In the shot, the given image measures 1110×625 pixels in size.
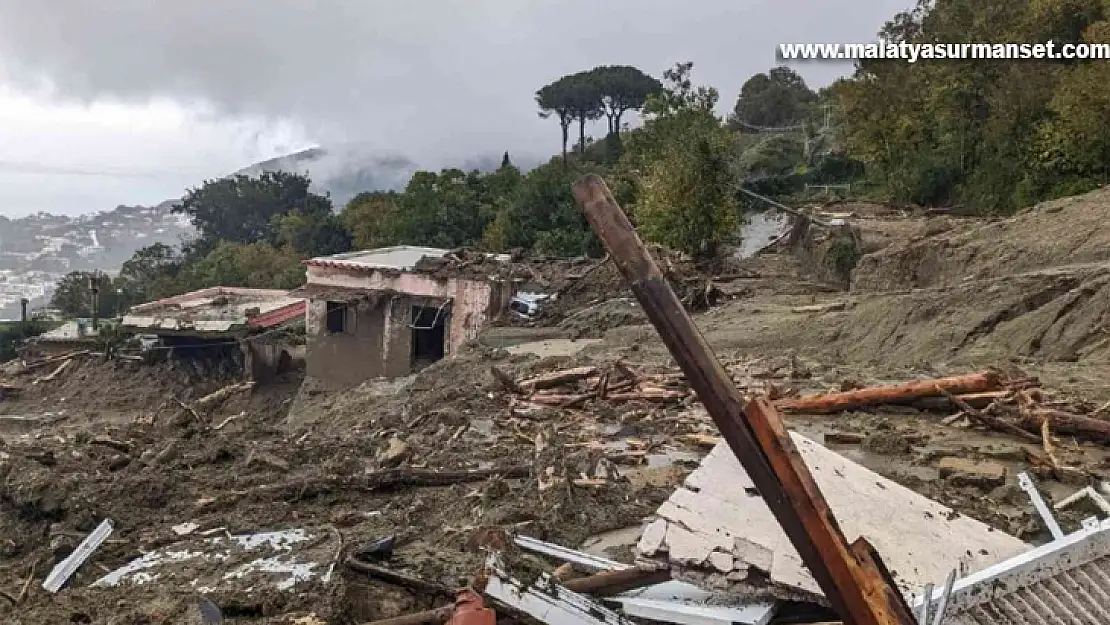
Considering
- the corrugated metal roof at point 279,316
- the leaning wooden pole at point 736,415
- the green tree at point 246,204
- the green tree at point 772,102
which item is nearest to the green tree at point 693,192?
the corrugated metal roof at point 279,316

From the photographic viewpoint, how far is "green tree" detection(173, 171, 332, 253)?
51.3 meters

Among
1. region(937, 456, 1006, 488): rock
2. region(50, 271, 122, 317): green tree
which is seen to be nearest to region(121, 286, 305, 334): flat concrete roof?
region(50, 271, 122, 317): green tree

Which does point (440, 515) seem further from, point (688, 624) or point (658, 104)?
point (658, 104)

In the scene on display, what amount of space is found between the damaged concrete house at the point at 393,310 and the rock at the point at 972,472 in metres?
13.3

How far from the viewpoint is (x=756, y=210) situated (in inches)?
1282

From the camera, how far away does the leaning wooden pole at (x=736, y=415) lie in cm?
227

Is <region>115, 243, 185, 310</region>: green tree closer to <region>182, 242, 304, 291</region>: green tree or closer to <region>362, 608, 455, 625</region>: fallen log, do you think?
<region>182, 242, 304, 291</region>: green tree

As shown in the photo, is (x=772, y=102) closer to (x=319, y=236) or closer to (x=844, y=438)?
(x=319, y=236)

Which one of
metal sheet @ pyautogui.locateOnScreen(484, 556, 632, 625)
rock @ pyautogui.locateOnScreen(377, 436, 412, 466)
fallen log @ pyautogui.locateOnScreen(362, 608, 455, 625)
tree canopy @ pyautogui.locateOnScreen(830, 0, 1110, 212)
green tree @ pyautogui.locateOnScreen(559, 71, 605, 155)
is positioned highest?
green tree @ pyautogui.locateOnScreen(559, 71, 605, 155)

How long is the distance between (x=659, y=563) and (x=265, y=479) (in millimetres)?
4403

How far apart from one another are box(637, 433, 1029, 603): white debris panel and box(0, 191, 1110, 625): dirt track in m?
1.01

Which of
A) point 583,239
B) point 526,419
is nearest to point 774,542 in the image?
point 526,419

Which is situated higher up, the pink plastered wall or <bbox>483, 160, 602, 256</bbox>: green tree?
<bbox>483, 160, 602, 256</bbox>: green tree

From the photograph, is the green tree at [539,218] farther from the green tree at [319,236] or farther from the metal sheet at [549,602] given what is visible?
the metal sheet at [549,602]
